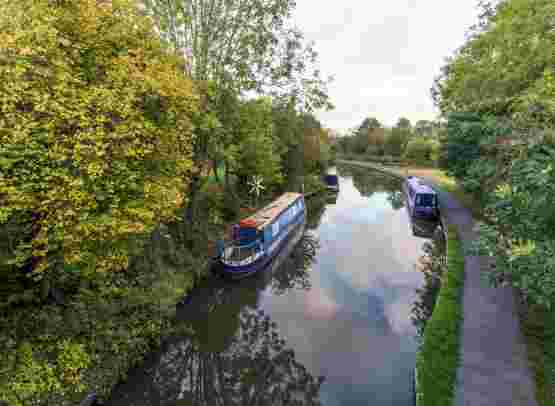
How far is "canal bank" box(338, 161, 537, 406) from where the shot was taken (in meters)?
6.43

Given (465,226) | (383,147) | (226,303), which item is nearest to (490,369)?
(226,303)

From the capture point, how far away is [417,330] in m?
10.5

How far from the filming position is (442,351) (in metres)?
7.78

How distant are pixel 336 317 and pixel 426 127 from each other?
99597 mm

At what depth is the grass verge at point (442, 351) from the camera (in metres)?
6.52

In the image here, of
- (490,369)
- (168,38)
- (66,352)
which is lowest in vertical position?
(66,352)

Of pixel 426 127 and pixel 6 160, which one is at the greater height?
pixel 426 127

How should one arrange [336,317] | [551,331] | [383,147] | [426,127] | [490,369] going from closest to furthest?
[490,369] < [551,331] < [336,317] < [383,147] < [426,127]

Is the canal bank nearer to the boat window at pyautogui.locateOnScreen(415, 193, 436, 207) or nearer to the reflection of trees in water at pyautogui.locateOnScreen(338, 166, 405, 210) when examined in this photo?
the boat window at pyautogui.locateOnScreen(415, 193, 436, 207)

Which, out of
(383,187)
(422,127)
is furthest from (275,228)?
(422,127)

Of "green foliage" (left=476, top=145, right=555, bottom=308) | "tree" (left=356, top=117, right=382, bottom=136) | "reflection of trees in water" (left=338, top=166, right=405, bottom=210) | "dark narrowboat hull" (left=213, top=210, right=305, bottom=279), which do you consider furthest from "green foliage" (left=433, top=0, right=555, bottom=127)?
"tree" (left=356, top=117, right=382, bottom=136)

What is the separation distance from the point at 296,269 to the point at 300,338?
5.92 meters

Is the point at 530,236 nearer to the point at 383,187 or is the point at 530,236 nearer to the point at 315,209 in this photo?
the point at 315,209

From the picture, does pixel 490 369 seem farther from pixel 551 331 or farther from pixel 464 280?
pixel 464 280
